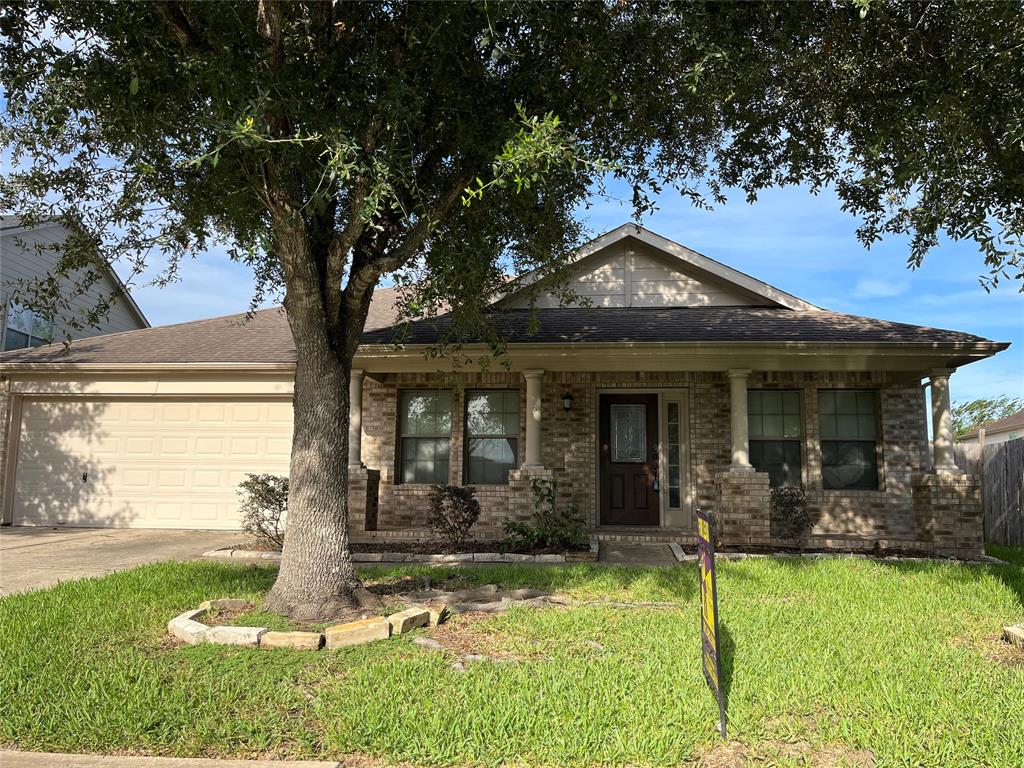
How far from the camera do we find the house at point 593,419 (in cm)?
974

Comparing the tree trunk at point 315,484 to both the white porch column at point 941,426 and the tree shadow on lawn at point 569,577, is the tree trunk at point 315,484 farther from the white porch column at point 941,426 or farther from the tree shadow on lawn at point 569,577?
the white porch column at point 941,426

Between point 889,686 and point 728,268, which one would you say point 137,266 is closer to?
point 889,686

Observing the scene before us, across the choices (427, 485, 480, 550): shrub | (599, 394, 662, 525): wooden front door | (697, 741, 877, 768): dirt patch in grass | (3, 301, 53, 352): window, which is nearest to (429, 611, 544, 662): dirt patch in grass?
(697, 741, 877, 768): dirt patch in grass

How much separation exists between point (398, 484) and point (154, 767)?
326 inches

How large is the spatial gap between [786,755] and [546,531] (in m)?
6.02

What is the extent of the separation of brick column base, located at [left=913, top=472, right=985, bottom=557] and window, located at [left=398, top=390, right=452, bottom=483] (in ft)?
23.1

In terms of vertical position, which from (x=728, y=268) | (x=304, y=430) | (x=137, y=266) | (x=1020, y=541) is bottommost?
(x=1020, y=541)

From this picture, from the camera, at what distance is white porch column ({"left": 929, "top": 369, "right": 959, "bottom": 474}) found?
31.3ft

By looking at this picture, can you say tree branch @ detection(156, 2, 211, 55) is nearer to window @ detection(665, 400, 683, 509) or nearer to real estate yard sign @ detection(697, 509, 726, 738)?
real estate yard sign @ detection(697, 509, 726, 738)

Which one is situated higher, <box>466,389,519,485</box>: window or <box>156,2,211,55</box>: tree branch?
<box>156,2,211,55</box>: tree branch

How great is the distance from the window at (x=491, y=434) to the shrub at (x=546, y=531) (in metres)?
1.72

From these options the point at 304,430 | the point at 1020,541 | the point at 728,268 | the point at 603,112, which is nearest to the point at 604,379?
the point at 728,268

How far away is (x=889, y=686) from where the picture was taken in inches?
159

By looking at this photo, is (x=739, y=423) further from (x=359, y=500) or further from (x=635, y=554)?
(x=359, y=500)
